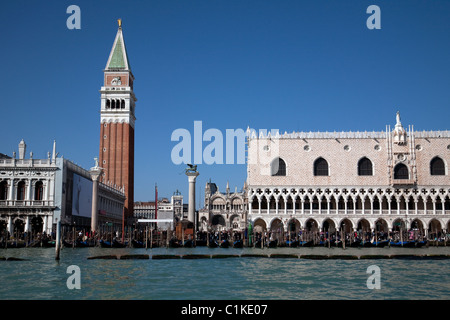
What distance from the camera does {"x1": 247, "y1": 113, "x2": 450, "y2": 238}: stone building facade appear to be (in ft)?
142

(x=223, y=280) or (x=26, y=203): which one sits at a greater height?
(x=26, y=203)

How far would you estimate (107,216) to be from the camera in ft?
166

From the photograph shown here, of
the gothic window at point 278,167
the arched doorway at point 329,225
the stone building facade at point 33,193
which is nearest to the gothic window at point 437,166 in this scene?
the arched doorway at point 329,225

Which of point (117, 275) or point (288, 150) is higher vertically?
point (288, 150)

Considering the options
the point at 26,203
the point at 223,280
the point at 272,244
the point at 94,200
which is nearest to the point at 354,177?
the point at 272,244

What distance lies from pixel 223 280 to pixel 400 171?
3197 centimetres

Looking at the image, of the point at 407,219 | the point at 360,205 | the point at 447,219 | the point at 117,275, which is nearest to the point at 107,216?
the point at 360,205

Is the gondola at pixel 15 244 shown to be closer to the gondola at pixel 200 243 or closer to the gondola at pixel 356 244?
the gondola at pixel 200 243

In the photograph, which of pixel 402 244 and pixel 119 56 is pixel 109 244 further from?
pixel 119 56

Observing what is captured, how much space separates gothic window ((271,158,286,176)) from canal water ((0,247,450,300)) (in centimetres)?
2223

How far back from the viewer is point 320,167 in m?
44.2
